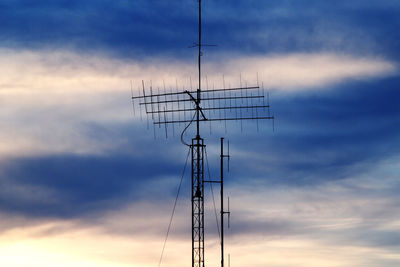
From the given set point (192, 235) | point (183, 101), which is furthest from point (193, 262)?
point (183, 101)

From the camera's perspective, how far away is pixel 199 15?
71.3 meters

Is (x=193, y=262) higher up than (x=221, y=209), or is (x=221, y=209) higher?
(x=221, y=209)

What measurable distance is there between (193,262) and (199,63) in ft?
50.8

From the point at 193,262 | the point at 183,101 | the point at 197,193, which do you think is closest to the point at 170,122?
the point at 183,101

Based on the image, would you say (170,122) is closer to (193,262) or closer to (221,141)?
(221,141)

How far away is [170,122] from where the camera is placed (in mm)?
71188

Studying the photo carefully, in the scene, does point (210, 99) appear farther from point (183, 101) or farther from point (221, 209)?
point (221, 209)

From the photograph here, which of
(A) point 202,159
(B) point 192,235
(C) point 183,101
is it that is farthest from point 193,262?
(C) point 183,101

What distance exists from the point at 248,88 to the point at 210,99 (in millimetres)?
3178

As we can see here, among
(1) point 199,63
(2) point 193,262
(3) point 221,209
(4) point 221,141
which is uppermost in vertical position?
(1) point 199,63

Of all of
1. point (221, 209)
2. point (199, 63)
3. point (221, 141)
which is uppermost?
point (199, 63)

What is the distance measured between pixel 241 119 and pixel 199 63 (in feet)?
18.2

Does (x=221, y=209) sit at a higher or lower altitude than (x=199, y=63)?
lower

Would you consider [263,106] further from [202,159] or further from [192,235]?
[192,235]
